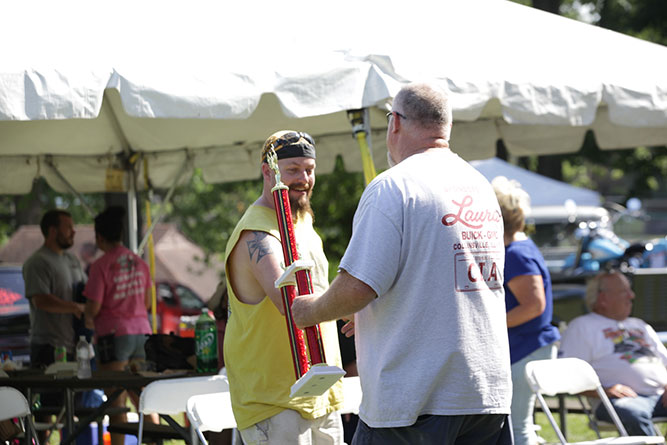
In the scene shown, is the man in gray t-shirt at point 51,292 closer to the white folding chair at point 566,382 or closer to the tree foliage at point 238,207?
the white folding chair at point 566,382

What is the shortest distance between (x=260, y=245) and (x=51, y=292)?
149 inches

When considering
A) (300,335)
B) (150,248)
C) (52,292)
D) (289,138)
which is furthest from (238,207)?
(300,335)

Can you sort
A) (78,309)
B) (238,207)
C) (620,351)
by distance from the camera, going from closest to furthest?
(620,351) < (78,309) < (238,207)

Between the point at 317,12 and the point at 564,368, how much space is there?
2.36 meters

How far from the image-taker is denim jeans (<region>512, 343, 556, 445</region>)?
4445 millimetres

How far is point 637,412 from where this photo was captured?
210 inches

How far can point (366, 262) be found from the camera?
8.04ft

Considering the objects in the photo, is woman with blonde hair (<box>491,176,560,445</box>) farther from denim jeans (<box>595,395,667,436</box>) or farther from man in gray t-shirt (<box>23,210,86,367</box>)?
man in gray t-shirt (<box>23,210,86,367</box>)

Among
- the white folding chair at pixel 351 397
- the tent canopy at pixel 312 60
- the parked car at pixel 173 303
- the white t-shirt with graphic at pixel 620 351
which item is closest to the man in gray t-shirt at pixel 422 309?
the white folding chair at pixel 351 397

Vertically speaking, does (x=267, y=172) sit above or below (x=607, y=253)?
above

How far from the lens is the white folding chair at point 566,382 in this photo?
4578 mm

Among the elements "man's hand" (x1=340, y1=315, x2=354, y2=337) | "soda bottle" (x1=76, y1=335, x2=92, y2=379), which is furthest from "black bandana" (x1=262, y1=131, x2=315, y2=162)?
"soda bottle" (x1=76, y1=335, x2=92, y2=379)

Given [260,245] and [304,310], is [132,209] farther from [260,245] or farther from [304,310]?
[304,310]

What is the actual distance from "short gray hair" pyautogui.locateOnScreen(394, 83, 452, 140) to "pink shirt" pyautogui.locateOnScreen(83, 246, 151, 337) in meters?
3.88
